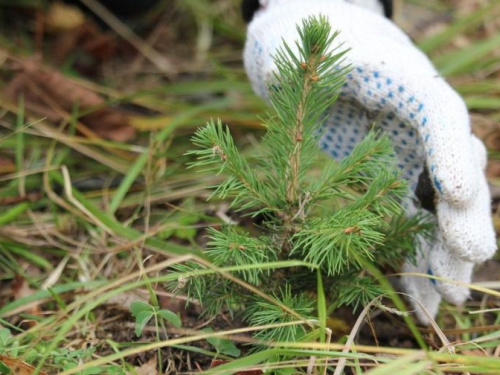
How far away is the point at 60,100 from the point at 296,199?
105cm

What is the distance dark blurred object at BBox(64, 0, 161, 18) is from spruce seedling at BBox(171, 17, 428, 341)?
1316 mm

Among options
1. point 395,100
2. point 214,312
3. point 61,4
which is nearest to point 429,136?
point 395,100

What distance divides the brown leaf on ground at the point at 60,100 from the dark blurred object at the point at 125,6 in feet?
1.40

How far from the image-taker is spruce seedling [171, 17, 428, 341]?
2.84 ft

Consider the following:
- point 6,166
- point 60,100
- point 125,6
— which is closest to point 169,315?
point 6,166

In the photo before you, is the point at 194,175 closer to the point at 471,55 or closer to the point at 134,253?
the point at 134,253

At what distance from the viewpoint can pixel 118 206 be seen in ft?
4.86

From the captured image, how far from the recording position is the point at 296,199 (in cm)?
95

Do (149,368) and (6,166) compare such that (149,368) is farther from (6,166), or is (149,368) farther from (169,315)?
(6,166)

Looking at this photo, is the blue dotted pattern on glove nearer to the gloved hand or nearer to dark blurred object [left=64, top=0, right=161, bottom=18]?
the gloved hand

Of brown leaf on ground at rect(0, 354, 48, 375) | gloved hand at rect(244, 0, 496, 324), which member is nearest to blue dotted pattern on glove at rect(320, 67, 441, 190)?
gloved hand at rect(244, 0, 496, 324)

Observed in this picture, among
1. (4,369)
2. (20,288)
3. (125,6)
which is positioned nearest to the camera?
(4,369)

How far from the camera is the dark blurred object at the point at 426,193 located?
1.02 meters

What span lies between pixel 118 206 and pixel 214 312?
1.77ft
